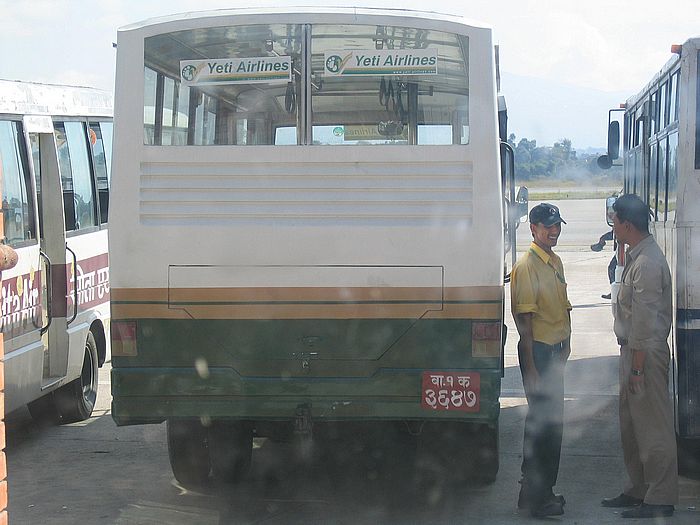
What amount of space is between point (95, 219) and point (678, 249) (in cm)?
604

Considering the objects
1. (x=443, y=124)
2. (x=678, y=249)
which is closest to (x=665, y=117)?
(x=678, y=249)

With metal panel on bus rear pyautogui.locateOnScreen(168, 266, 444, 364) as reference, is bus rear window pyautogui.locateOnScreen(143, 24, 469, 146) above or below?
above

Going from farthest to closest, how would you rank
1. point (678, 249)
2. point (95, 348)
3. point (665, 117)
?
point (95, 348)
point (665, 117)
point (678, 249)

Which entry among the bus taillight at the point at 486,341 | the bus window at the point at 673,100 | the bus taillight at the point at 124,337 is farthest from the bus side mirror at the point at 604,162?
the bus taillight at the point at 124,337

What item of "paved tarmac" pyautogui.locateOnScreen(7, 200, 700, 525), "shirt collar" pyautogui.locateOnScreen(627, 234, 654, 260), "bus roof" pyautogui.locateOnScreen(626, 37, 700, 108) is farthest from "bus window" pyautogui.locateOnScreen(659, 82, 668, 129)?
"paved tarmac" pyautogui.locateOnScreen(7, 200, 700, 525)

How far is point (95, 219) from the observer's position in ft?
37.9

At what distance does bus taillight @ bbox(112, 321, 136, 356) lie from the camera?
720 cm

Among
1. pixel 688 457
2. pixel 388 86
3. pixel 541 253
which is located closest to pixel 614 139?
pixel 688 457

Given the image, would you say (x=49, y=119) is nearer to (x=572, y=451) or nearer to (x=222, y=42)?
(x=222, y=42)

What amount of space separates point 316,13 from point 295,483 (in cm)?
336

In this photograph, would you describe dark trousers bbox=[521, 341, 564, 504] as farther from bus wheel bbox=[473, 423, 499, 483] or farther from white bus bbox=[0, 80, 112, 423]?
white bus bbox=[0, 80, 112, 423]

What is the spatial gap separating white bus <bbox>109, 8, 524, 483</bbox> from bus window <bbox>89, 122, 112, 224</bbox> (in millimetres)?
4634

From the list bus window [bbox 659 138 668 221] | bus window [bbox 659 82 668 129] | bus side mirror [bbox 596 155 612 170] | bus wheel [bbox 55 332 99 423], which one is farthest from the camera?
bus side mirror [bbox 596 155 612 170]

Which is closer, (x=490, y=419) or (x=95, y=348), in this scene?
(x=490, y=419)
